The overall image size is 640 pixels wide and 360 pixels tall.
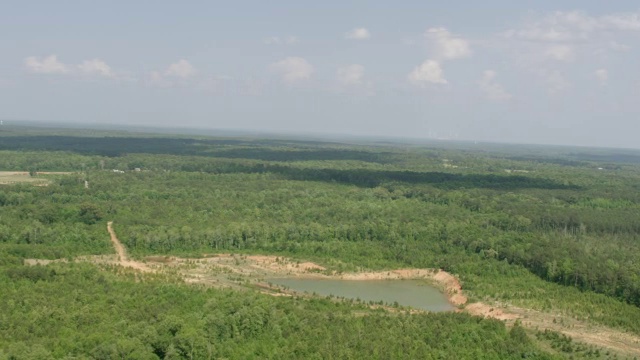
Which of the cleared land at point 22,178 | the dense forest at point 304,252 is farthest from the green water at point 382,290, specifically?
the cleared land at point 22,178

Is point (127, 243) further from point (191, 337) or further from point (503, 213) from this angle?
point (503, 213)

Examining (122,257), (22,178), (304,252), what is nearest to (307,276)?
(304,252)

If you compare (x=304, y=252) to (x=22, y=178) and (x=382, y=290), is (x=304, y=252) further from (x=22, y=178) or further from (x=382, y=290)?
(x=22, y=178)

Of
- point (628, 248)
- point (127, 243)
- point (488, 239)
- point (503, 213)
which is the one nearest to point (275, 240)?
point (127, 243)

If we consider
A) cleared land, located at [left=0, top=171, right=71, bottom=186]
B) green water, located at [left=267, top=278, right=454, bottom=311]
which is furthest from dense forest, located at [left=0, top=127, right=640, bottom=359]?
green water, located at [left=267, top=278, right=454, bottom=311]

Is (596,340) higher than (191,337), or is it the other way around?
(191,337)

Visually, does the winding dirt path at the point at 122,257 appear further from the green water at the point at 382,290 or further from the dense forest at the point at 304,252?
the green water at the point at 382,290

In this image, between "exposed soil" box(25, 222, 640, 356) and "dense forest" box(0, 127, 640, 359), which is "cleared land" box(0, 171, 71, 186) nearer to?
"dense forest" box(0, 127, 640, 359)
